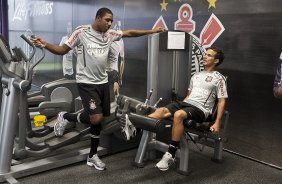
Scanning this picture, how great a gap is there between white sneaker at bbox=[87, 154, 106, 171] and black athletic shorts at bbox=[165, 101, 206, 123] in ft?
2.82

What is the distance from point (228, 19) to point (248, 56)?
1.61 feet

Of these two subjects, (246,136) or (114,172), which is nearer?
(114,172)

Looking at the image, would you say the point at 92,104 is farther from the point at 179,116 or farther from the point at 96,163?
the point at 179,116

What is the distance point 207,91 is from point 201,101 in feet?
0.39

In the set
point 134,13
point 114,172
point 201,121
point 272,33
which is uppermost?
point 134,13

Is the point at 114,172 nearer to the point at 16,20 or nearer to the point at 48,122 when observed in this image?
the point at 48,122

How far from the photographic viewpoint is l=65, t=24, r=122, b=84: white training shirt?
3.07 meters

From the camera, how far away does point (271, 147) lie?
3.39 m

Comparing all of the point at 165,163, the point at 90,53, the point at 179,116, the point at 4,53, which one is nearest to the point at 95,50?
the point at 90,53

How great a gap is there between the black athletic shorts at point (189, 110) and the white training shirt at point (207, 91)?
0.05 meters

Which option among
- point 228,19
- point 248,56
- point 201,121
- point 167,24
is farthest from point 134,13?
point 201,121

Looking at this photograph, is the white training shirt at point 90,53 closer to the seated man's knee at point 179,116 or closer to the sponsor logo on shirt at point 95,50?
the sponsor logo on shirt at point 95,50

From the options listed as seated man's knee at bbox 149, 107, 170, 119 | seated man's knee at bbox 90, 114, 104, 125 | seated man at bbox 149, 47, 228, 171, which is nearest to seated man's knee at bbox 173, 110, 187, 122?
seated man at bbox 149, 47, 228, 171

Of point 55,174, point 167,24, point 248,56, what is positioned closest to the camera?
point 55,174
